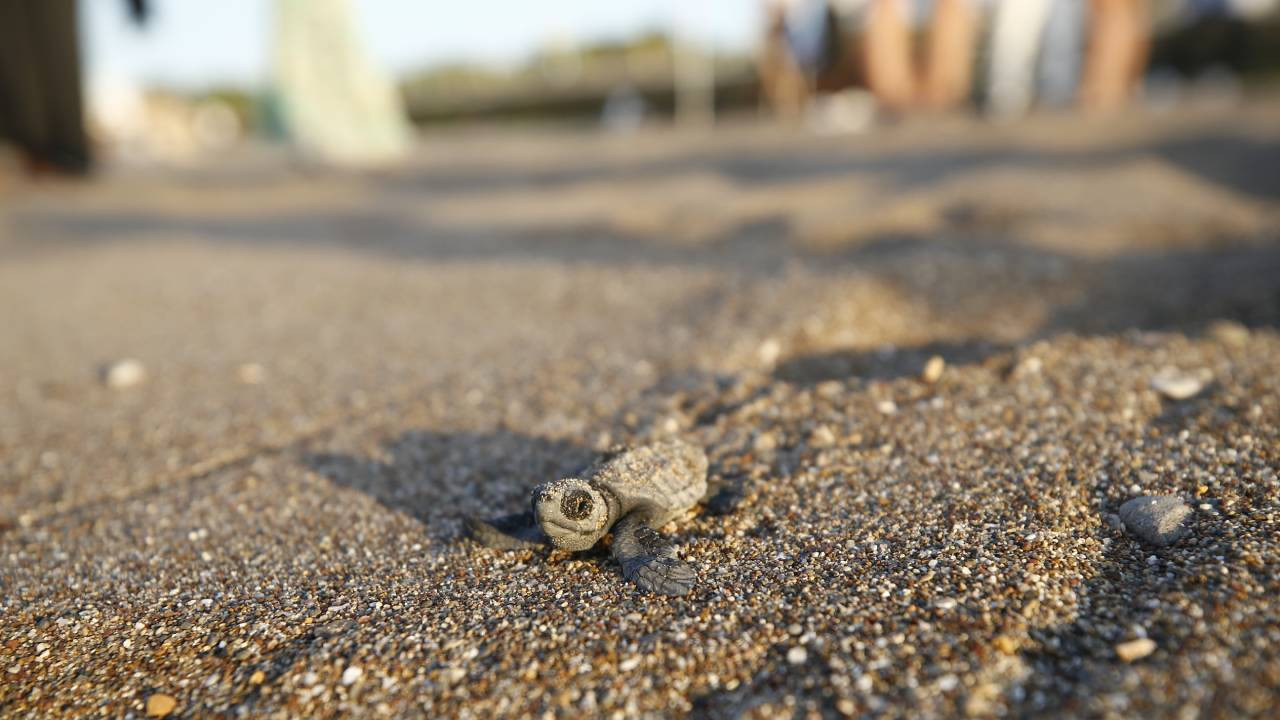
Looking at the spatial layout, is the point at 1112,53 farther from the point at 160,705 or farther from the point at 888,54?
the point at 160,705

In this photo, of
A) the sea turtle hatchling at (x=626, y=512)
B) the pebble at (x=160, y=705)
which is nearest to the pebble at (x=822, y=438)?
the sea turtle hatchling at (x=626, y=512)

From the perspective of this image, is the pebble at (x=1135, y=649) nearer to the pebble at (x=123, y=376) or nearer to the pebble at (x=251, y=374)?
the pebble at (x=251, y=374)

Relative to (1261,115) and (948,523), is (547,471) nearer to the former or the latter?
(948,523)

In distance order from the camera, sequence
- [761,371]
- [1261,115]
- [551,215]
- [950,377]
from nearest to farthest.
A: [950,377], [761,371], [551,215], [1261,115]

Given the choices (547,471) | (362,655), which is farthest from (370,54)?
(362,655)

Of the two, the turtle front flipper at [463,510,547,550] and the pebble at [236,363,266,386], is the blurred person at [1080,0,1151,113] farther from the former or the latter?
the turtle front flipper at [463,510,547,550]

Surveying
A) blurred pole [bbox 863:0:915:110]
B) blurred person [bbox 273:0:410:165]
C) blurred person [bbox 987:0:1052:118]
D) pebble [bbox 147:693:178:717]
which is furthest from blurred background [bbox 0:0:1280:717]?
blurred pole [bbox 863:0:915:110]
